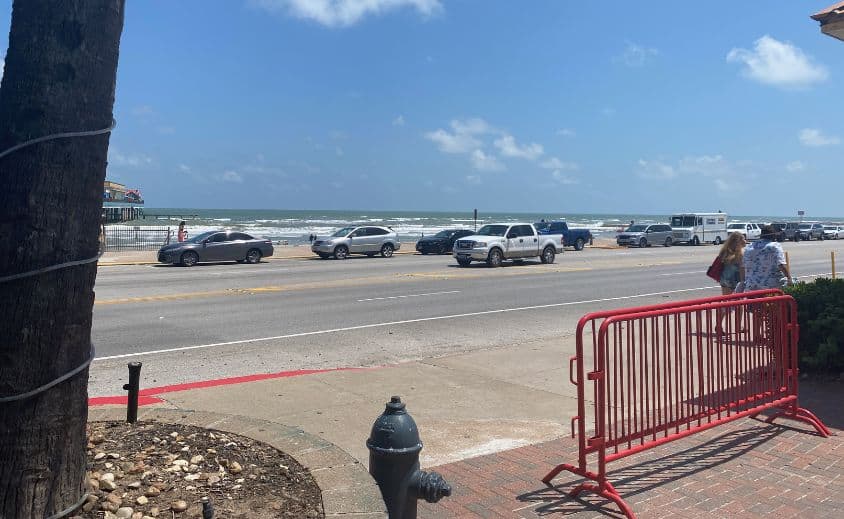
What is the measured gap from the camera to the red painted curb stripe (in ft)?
22.8

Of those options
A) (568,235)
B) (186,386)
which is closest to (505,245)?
(568,235)

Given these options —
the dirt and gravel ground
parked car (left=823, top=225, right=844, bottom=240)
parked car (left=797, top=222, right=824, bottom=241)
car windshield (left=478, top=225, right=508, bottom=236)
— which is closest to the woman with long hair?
the dirt and gravel ground

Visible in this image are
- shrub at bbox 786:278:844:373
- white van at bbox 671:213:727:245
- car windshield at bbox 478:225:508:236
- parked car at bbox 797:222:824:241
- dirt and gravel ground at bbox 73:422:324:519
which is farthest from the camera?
parked car at bbox 797:222:824:241

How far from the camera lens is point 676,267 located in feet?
90.5

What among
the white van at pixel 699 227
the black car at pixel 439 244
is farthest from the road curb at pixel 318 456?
the white van at pixel 699 227

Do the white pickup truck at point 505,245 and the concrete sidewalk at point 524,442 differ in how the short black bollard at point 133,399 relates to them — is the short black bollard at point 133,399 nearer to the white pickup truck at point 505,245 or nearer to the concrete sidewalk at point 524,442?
the concrete sidewalk at point 524,442

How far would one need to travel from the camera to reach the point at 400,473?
365cm

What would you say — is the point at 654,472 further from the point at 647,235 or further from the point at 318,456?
the point at 647,235

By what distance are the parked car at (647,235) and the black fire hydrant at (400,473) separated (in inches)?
1844

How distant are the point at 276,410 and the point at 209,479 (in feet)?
9.91

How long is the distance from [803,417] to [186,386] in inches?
240

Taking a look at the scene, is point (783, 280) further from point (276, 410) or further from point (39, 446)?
point (39, 446)

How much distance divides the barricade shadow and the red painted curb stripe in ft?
13.7

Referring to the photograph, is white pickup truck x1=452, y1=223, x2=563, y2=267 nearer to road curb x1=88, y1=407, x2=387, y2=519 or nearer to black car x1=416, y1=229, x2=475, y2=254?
black car x1=416, y1=229, x2=475, y2=254
